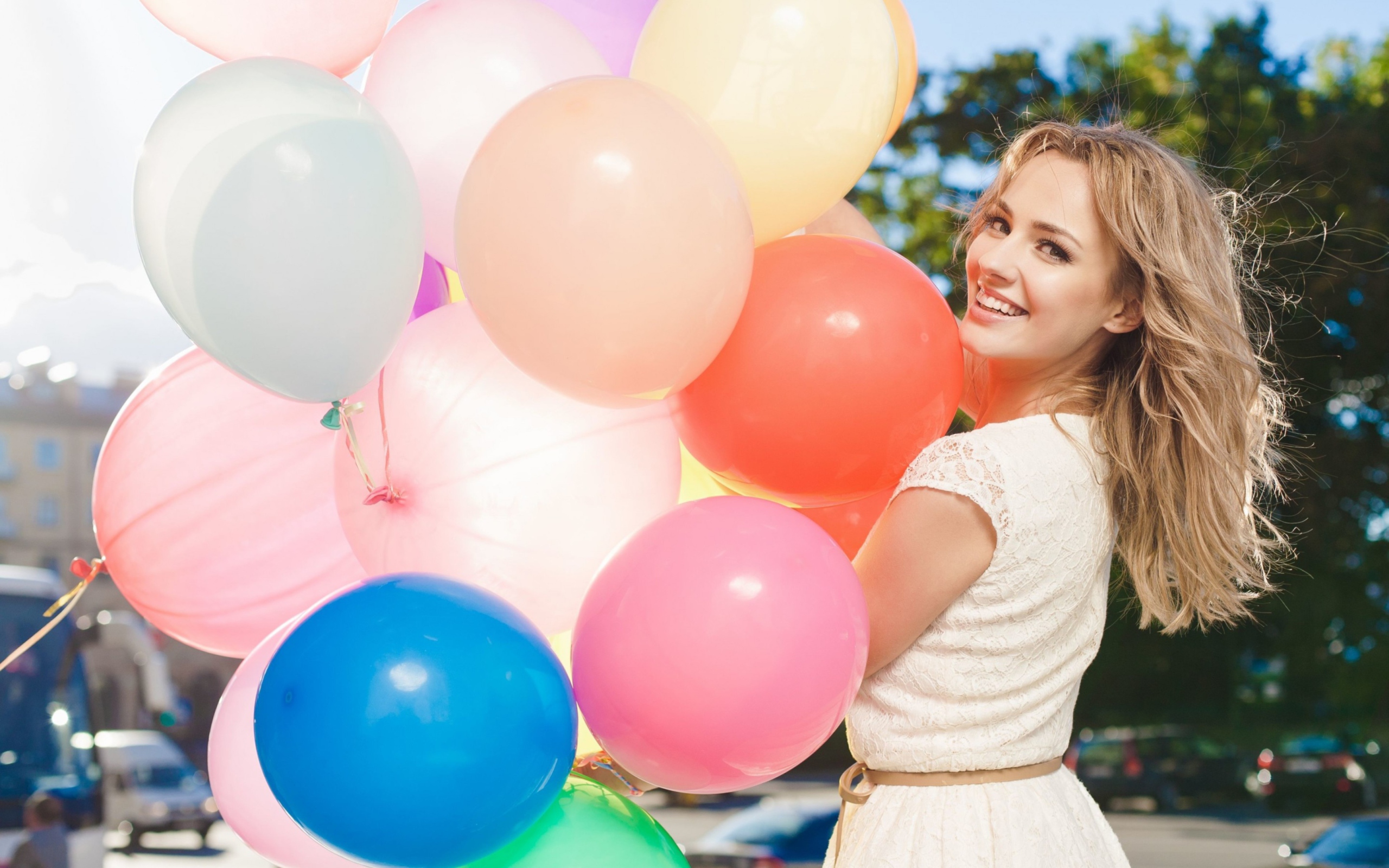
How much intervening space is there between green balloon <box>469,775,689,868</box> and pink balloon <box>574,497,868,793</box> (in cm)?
11

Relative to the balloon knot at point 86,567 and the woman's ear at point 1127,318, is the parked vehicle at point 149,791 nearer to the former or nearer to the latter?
the balloon knot at point 86,567

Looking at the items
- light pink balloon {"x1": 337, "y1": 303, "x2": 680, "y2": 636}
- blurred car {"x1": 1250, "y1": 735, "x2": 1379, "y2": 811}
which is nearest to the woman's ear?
light pink balloon {"x1": 337, "y1": 303, "x2": 680, "y2": 636}

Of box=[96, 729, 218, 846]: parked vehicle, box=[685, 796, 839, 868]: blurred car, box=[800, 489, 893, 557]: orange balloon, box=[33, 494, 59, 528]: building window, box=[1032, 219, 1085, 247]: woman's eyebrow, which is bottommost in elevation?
box=[33, 494, 59, 528]: building window

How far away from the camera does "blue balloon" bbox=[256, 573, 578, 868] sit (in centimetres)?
120

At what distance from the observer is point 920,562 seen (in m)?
Result: 1.43

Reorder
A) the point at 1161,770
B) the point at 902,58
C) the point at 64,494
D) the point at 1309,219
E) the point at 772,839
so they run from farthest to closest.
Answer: the point at 64,494 → the point at 1161,770 → the point at 1309,219 → the point at 772,839 → the point at 902,58

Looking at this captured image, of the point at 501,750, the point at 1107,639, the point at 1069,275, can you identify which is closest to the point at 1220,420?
the point at 1069,275

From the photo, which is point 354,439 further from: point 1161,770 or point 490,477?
point 1161,770

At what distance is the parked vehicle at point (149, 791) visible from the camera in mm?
15023

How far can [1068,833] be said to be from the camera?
1.49m

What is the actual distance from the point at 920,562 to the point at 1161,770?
43.6ft

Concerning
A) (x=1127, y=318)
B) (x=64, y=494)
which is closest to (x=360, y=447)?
(x=1127, y=318)

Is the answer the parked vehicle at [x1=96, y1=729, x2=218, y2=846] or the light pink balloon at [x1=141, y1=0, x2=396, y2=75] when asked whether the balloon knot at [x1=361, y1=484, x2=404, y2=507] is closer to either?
the light pink balloon at [x1=141, y1=0, x2=396, y2=75]

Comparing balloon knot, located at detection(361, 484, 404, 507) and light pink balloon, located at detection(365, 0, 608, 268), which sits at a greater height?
light pink balloon, located at detection(365, 0, 608, 268)
